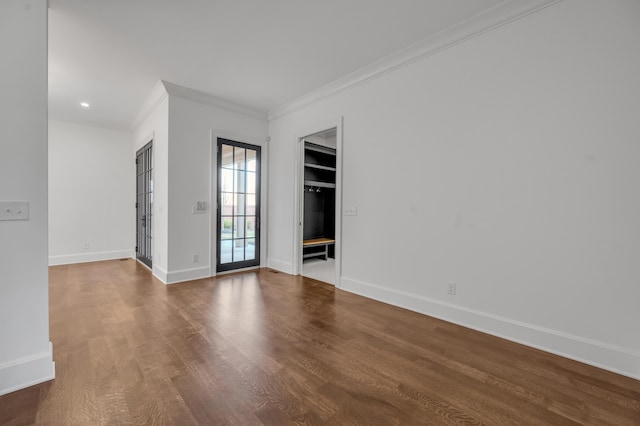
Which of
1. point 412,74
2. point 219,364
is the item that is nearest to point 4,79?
point 219,364

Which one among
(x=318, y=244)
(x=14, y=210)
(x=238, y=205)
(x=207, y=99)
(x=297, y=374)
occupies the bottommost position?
(x=297, y=374)

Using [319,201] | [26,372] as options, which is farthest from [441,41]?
[26,372]

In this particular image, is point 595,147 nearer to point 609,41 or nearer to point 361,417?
point 609,41

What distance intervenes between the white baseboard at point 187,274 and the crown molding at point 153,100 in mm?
2612

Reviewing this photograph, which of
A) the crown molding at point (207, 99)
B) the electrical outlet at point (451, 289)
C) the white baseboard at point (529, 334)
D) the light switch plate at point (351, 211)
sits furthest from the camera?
the crown molding at point (207, 99)

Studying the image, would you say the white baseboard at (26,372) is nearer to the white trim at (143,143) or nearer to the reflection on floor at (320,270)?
the reflection on floor at (320,270)

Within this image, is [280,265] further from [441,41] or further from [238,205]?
[441,41]

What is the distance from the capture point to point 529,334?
7.90 ft

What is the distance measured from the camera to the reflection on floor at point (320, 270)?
4.54 metres

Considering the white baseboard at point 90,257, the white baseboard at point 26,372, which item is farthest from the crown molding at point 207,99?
the white baseboard at point 90,257

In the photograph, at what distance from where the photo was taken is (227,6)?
8.16 ft

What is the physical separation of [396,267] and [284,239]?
2212 millimetres

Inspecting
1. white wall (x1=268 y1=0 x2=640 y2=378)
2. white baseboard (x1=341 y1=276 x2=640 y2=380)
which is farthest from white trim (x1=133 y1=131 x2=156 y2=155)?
white baseboard (x1=341 y1=276 x2=640 y2=380)

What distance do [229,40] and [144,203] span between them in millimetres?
3891
